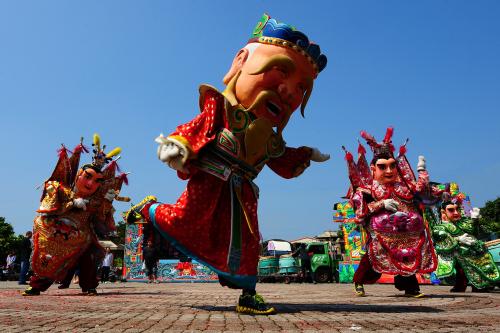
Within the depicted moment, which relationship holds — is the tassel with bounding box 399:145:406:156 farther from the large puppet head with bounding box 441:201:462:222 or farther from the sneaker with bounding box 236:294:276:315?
the sneaker with bounding box 236:294:276:315

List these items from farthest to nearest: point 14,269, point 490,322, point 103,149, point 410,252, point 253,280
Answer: point 14,269, point 103,149, point 410,252, point 253,280, point 490,322

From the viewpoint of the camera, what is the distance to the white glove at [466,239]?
761 centimetres

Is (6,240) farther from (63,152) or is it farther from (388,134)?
(388,134)

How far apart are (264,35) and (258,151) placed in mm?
1227

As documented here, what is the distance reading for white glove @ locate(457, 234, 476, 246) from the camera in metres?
7.61

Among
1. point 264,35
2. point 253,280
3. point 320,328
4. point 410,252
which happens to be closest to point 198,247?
point 253,280

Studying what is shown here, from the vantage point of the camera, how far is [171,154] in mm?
3609

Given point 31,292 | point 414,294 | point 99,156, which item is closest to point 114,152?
point 99,156

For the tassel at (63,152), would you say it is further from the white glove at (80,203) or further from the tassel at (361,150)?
the tassel at (361,150)

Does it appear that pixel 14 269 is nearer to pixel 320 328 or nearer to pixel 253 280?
pixel 253 280

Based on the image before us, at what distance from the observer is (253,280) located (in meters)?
3.76

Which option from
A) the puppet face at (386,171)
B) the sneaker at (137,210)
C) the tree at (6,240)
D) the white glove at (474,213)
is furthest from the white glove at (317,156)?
the tree at (6,240)

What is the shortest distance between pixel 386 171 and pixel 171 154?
4133 millimetres

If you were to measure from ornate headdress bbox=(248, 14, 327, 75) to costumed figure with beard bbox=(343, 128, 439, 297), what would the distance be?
113 inches
